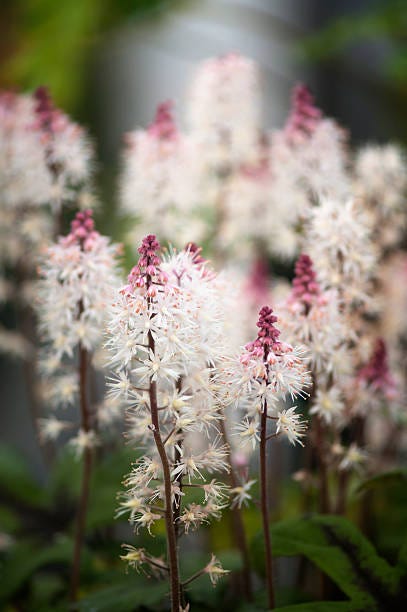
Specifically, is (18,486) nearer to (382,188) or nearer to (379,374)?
(379,374)

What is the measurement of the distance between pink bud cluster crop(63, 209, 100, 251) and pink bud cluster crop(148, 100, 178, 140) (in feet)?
1.02

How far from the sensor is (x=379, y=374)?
0.90 m

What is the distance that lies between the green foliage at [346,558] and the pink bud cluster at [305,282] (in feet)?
0.85

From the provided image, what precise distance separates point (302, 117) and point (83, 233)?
0.41 meters

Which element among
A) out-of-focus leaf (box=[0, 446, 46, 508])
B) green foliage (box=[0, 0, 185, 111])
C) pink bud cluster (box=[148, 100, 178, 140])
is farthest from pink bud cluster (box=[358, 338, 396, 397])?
green foliage (box=[0, 0, 185, 111])

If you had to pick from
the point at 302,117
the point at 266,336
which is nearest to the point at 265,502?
the point at 266,336

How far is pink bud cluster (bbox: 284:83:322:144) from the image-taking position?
0.98 meters

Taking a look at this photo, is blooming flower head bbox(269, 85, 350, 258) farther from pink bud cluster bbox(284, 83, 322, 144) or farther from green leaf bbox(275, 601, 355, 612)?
green leaf bbox(275, 601, 355, 612)

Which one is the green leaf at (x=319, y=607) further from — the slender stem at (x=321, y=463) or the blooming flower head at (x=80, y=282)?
the blooming flower head at (x=80, y=282)

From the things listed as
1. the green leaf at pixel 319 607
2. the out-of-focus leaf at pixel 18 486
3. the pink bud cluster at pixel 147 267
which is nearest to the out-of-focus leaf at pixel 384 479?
the green leaf at pixel 319 607

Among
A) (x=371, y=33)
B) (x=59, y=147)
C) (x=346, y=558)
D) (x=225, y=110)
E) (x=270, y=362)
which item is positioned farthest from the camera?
(x=371, y=33)

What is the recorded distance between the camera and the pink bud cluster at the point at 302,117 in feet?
3.22

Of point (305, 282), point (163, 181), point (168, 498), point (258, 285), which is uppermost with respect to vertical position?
point (163, 181)

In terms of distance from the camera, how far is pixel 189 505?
65 centimetres
